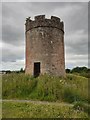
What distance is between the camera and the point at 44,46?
16.5 metres

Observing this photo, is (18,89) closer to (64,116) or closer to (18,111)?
(18,111)

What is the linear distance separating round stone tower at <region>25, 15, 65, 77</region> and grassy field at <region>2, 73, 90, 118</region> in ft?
8.56

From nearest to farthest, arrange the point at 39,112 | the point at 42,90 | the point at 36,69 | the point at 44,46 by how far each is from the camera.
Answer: the point at 39,112 < the point at 42,90 < the point at 44,46 < the point at 36,69

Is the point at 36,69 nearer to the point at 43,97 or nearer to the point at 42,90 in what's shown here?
the point at 42,90

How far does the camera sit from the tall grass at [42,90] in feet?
38.7

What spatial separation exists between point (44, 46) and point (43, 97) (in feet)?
17.8

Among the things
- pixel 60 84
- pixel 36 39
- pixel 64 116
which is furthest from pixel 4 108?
pixel 36 39

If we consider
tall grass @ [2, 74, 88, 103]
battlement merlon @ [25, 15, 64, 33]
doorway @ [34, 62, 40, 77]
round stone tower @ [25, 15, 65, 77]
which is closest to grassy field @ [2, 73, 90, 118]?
tall grass @ [2, 74, 88, 103]

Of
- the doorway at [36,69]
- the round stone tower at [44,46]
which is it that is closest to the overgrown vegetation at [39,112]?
the round stone tower at [44,46]

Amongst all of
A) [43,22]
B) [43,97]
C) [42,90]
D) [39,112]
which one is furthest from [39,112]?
[43,22]

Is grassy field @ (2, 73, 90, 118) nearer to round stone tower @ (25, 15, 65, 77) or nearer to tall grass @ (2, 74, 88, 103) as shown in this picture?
tall grass @ (2, 74, 88, 103)

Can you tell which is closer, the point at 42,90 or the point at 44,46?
the point at 42,90

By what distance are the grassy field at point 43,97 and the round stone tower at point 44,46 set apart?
103 inches

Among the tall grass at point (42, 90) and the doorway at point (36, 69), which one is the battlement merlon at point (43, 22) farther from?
the tall grass at point (42, 90)
